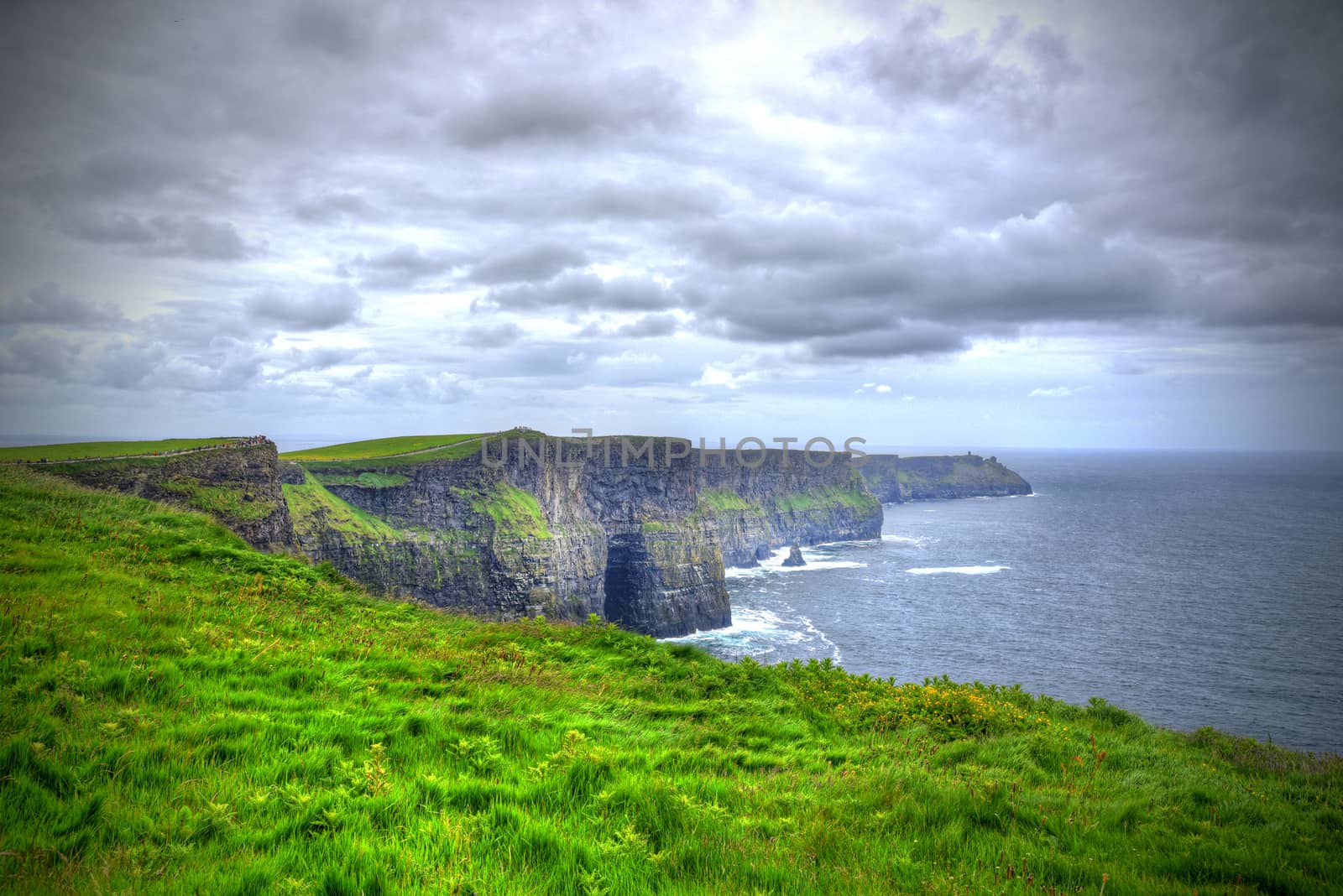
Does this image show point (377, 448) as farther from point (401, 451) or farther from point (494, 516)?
point (494, 516)

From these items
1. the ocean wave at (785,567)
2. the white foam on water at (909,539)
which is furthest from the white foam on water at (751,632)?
the white foam on water at (909,539)

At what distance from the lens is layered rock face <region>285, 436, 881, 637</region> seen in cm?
5819

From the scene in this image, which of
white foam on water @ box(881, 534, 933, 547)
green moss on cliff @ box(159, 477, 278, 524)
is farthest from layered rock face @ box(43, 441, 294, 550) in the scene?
white foam on water @ box(881, 534, 933, 547)

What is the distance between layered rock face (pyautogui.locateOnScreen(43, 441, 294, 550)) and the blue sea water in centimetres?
4140

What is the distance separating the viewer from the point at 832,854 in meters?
5.76

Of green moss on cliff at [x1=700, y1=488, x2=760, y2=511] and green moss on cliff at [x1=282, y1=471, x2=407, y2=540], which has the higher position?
green moss on cliff at [x1=282, y1=471, x2=407, y2=540]

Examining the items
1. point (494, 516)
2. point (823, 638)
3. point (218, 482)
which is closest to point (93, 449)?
point (218, 482)

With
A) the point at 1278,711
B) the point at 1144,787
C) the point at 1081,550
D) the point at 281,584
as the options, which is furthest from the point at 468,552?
the point at 1081,550

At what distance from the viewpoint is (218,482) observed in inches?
1661

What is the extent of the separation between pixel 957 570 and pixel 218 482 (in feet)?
333

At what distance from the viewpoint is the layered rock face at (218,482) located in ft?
119

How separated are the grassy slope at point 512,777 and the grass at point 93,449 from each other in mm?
34058

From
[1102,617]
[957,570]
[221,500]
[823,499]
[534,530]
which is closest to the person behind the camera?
[221,500]

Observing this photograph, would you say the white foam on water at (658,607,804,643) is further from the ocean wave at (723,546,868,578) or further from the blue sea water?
the ocean wave at (723,546,868,578)
